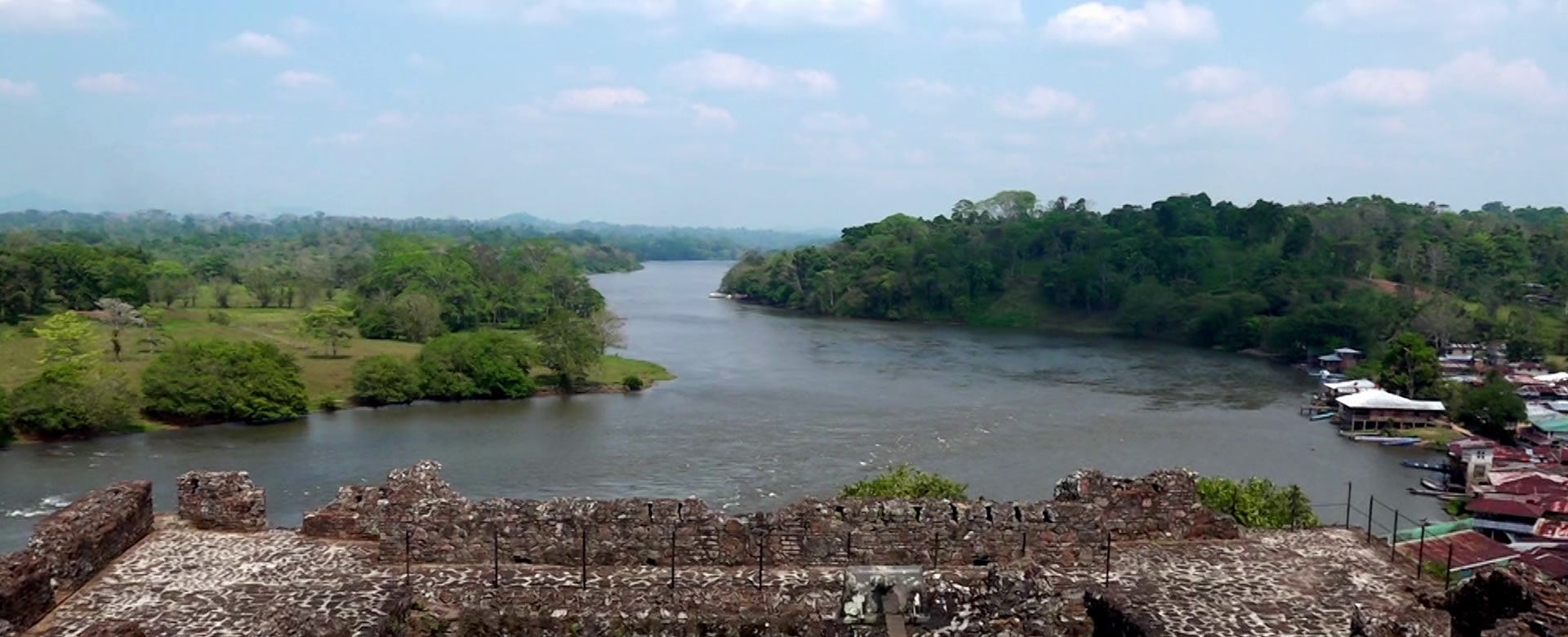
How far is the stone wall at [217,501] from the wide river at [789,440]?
550 inches

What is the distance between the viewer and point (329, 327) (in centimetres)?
4862

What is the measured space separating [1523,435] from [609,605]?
3801 cm

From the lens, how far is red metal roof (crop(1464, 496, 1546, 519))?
23.2 meters

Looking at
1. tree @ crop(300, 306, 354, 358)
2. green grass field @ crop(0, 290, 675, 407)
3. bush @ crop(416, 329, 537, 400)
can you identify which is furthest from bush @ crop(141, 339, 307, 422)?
tree @ crop(300, 306, 354, 358)

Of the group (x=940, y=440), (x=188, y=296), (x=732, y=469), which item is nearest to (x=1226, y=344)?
(x=940, y=440)

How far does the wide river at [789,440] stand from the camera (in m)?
27.8

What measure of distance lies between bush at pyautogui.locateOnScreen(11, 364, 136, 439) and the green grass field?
9.05 feet

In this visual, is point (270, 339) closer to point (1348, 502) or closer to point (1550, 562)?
point (1348, 502)

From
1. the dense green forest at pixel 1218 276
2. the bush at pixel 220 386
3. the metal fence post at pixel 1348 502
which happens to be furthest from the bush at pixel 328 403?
the dense green forest at pixel 1218 276

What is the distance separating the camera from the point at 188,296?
198 ft

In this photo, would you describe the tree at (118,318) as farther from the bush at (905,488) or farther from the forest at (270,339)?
the bush at (905,488)

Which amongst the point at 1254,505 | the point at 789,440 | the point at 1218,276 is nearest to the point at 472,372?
the point at 789,440

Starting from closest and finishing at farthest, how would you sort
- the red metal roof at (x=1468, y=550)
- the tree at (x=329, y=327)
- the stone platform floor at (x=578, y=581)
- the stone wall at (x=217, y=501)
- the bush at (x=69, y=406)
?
the stone platform floor at (x=578, y=581) < the stone wall at (x=217, y=501) < the red metal roof at (x=1468, y=550) < the bush at (x=69, y=406) < the tree at (x=329, y=327)

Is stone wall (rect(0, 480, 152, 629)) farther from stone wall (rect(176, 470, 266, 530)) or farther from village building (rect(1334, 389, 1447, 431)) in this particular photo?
village building (rect(1334, 389, 1447, 431))
